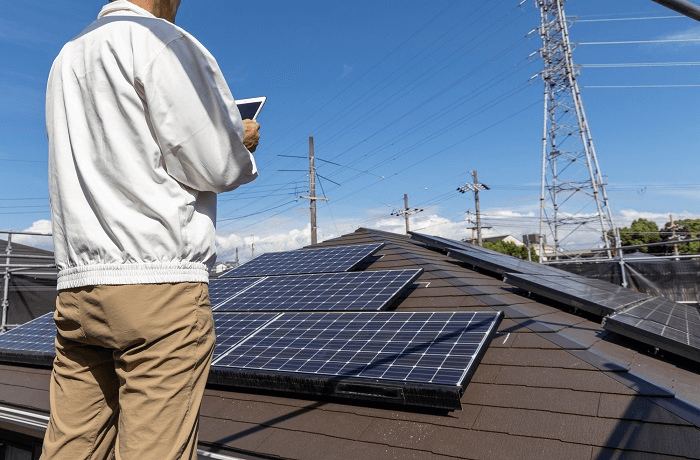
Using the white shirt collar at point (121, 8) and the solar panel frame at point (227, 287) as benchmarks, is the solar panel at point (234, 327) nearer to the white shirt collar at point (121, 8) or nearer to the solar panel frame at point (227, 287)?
the solar panel frame at point (227, 287)

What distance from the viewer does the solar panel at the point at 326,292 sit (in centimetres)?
524

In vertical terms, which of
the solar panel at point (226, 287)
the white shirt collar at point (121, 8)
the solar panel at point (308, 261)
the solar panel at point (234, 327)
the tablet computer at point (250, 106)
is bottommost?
the solar panel at point (234, 327)

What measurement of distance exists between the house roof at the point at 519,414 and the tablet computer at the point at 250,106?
2043mm

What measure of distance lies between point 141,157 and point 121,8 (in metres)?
0.61

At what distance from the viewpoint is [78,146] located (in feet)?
4.78

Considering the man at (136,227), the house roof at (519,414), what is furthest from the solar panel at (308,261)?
the man at (136,227)

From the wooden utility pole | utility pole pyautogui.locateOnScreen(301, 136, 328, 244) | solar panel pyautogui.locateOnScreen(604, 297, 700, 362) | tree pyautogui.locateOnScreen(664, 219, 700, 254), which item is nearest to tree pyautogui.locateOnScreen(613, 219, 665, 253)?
tree pyautogui.locateOnScreen(664, 219, 700, 254)

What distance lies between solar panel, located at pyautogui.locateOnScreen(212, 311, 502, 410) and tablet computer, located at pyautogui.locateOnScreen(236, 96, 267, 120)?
2.04 metres

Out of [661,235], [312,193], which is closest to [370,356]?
[312,193]

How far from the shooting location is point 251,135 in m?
1.66

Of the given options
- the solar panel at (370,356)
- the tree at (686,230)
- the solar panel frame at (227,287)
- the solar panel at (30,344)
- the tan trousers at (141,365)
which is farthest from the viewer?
the tree at (686,230)

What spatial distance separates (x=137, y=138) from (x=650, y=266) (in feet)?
40.5

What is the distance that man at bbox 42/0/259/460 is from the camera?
1.31 meters

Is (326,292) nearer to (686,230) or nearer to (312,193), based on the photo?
(312,193)
